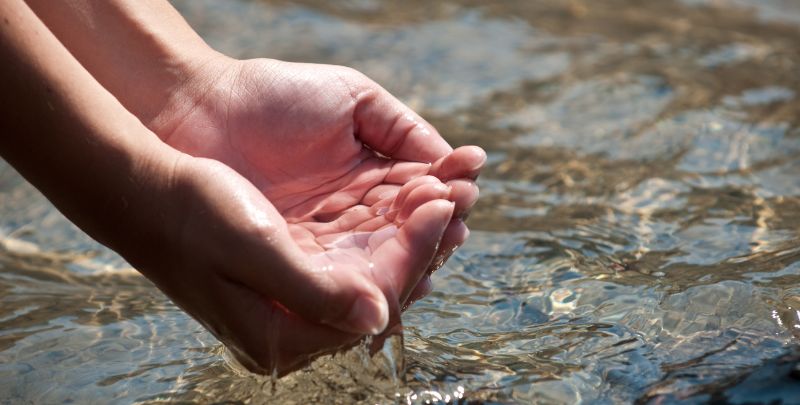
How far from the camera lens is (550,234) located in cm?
377

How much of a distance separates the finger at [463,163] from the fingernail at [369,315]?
0.53m

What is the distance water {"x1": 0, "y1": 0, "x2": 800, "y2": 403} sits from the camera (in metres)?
2.65

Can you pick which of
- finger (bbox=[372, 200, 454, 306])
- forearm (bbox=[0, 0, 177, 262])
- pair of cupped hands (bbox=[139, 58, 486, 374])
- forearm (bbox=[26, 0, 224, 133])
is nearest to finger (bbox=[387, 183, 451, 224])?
pair of cupped hands (bbox=[139, 58, 486, 374])

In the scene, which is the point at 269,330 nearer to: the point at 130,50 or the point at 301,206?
the point at 301,206

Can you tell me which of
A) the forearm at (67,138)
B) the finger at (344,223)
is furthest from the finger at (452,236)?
the forearm at (67,138)

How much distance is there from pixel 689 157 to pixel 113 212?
2911 mm

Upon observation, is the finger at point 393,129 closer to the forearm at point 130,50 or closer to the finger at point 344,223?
the finger at point 344,223

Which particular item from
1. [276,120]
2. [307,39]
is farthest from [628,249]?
[307,39]

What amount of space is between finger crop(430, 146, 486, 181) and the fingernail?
0.53m

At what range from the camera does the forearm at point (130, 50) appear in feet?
10.4

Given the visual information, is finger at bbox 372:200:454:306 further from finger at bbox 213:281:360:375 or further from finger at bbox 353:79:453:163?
finger at bbox 353:79:453:163

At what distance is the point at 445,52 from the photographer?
595 centimetres

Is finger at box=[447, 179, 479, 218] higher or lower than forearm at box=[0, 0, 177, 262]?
lower

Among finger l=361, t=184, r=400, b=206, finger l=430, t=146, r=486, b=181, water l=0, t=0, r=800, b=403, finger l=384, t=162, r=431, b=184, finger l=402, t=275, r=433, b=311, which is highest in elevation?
finger l=430, t=146, r=486, b=181
